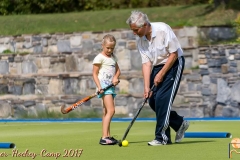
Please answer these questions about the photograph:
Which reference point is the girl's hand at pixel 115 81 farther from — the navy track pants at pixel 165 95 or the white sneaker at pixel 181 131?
the white sneaker at pixel 181 131

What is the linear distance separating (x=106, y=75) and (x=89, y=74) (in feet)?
32.9

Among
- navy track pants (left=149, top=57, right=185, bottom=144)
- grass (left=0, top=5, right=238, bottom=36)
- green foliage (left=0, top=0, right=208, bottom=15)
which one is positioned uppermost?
green foliage (left=0, top=0, right=208, bottom=15)

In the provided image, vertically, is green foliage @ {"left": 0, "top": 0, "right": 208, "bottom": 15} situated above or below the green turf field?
above

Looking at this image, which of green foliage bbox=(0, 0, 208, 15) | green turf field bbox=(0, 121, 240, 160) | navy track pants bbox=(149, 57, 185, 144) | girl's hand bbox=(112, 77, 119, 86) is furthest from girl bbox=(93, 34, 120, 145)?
green foliage bbox=(0, 0, 208, 15)

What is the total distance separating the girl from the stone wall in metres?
8.04

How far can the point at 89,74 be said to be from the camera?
→ 2169cm

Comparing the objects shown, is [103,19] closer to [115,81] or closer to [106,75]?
[106,75]

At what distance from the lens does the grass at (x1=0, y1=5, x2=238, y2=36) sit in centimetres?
2228

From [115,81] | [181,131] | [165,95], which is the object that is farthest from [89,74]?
[165,95]

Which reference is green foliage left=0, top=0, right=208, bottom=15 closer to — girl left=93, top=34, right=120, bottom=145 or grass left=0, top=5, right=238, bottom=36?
grass left=0, top=5, right=238, bottom=36

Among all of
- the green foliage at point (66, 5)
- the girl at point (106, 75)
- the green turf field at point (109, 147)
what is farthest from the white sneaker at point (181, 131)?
the green foliage at point (66, 5)

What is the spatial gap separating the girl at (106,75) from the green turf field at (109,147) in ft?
1.34

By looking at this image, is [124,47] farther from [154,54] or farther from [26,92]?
[154,54]

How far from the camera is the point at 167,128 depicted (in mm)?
10789
